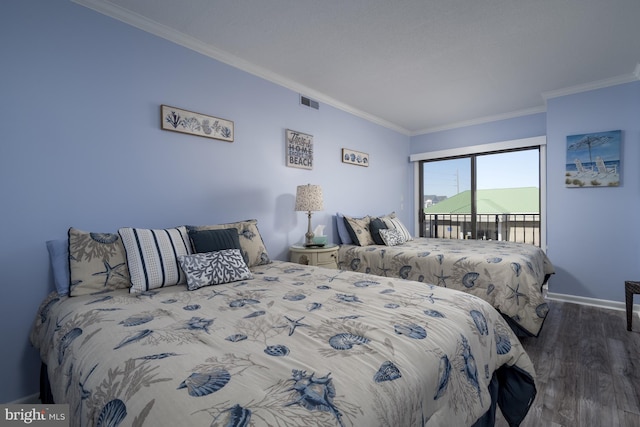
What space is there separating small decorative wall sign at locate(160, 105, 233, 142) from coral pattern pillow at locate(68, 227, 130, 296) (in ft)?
3.28

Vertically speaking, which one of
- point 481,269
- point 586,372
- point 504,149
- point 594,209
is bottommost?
point 586,372

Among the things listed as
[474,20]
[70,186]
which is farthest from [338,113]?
[70,186]

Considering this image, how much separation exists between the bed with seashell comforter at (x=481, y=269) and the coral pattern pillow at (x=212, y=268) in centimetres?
171

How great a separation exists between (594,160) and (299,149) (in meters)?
3.47

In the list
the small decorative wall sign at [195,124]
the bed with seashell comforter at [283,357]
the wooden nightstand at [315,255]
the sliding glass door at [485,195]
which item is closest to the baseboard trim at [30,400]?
the bed with seashell comforter at [283,357]

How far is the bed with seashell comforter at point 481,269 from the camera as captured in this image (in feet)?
8.04

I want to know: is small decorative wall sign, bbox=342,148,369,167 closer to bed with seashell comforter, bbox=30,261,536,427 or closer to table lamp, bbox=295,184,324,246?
table lamp, bbox=295,184,324,246

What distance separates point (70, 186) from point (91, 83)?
0.71 meters

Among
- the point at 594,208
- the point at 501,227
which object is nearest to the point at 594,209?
the point at 594,208

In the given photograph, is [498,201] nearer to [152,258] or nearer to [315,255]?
[315,255]

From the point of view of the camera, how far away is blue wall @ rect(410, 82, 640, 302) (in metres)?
3.35

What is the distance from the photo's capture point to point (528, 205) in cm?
475

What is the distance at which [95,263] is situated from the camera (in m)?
1.75

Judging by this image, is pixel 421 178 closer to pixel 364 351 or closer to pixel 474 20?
pixel 474 20
